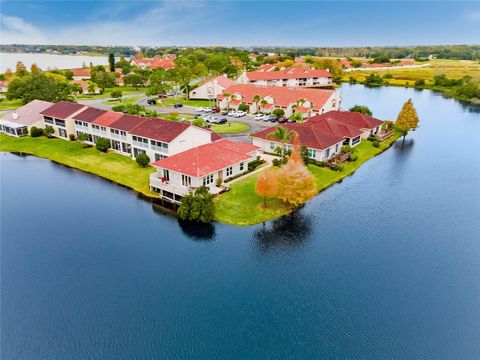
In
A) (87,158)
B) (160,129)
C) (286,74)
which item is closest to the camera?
(160,129)

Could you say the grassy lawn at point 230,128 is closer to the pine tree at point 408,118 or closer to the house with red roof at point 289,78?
the pine tree at point 408,118

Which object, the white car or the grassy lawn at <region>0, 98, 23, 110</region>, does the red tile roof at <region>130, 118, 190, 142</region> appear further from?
the grassy lawn at <region>0, 98, 23, 110</region>

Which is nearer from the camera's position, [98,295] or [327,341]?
[327,341]

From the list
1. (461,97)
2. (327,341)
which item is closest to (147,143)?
(327,341)

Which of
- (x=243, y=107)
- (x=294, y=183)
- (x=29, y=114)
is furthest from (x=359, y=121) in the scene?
(x=29, y=114)

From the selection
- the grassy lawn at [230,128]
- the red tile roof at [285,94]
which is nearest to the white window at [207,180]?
the grassy lawn at [230,128]

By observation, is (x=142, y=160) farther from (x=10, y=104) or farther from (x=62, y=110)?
(x=10, y=104)

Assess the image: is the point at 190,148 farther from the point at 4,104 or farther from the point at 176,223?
the point at 4,104
